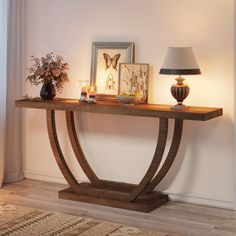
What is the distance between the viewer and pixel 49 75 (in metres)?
4.45

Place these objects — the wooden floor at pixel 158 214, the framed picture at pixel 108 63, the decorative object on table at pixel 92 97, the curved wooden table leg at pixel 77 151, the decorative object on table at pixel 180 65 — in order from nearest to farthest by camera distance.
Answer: the wooden floor at pixel 158 214
the decorative object on table at pixel 180 65
the decorative object on table at pixel 92 97
the framed picture at pixel 108 63
the curved wooden table leg at pixel 77 151

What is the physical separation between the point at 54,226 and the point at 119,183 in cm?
98

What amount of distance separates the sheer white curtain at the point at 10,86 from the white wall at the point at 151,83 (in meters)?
0.10

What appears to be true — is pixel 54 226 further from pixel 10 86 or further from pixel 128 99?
pixel 10 86

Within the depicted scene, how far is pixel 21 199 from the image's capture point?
4.41m

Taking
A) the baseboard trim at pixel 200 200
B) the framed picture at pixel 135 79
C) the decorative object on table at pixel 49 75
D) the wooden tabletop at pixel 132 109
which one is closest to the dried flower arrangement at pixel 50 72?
the decorative object on table at pixel 49 75

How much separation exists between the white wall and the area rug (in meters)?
0.82

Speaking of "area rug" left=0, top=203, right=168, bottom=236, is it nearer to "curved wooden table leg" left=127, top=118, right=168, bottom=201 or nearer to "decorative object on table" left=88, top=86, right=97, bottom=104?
"curved wooden table leg" left=127, top=118, right=168, bottom=201

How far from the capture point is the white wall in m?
4.11

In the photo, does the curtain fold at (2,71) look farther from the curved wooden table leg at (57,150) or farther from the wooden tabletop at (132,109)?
the curved wooden table leg at (57,150)

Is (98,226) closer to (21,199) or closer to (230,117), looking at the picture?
(21,199)

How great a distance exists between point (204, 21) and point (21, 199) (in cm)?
213

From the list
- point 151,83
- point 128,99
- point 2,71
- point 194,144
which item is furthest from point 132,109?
point 2,71

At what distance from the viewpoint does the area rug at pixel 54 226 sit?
11.8 feet
